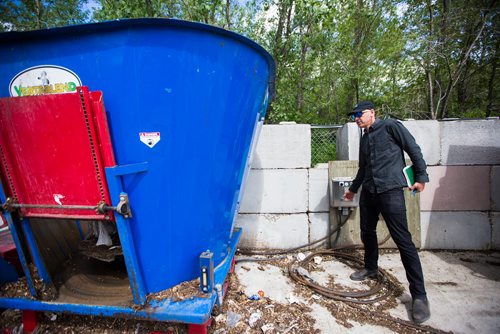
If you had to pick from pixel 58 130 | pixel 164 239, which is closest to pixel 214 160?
pixel 164 239

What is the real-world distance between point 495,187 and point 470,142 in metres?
0.79

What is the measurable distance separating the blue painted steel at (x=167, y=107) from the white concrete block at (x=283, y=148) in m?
1.76

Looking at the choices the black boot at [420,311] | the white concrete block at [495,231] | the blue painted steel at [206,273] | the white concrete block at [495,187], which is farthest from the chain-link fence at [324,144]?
the blue painted steel at [206,273]

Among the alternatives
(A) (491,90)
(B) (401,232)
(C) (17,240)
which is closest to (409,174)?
(B) (401,232)

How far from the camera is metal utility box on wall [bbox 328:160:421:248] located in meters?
3.58

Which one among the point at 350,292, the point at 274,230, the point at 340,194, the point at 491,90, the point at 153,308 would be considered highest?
the point at 491,90

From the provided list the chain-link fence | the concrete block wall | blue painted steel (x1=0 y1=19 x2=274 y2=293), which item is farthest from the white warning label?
the chain-link fence

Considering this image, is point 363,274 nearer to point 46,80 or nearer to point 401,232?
point 401,232

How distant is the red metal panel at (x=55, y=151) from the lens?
4.76ft

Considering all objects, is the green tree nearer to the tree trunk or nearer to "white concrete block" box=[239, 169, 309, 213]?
"white concrete block" box=[239, 169, 309, 213]

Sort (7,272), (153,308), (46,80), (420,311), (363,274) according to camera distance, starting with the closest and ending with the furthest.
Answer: (46,80)
(153,308)
(7,272)
(420,311)
(363,274)

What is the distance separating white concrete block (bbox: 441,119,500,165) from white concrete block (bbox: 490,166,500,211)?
0.40 feet

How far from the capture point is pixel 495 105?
930 centimetres

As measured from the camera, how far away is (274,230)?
3.78 metres
